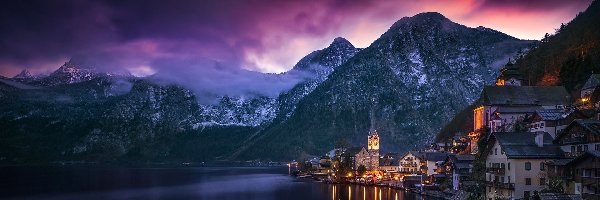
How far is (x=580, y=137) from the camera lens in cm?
6159

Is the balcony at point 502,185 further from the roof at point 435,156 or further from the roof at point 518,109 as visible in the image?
the roof at point 435,156

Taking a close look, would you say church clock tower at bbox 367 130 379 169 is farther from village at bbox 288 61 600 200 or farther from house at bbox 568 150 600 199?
house at bbox 568 150 600 199

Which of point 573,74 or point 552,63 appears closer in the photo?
point 573,74

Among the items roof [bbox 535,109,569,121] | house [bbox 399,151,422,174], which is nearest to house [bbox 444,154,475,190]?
roof [bbox 535,109,569,121]

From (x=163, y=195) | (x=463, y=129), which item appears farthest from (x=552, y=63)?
(x=163, y=195)

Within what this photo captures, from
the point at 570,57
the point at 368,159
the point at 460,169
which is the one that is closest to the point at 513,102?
the point at 460,169

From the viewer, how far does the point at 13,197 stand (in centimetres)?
12781

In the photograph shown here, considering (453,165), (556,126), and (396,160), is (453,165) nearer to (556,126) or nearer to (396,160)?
(556,126)

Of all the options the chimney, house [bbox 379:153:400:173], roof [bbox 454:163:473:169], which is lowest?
house [bbox 379:153:400:173]

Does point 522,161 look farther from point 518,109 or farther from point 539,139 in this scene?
point 518,109

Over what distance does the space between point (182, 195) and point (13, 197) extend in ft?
139

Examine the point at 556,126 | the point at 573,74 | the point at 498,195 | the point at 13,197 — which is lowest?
the point at 13,197

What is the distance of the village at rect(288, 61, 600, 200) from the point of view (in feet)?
193

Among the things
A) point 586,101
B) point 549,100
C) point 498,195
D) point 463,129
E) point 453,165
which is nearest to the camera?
point 498,195
